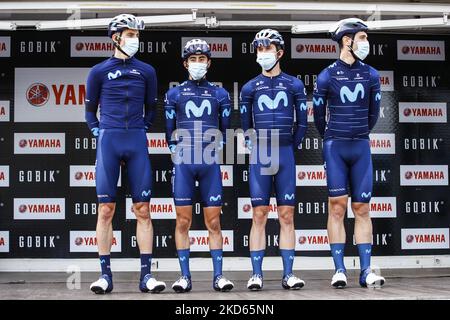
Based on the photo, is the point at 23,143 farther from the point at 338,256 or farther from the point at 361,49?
the point at 361,49

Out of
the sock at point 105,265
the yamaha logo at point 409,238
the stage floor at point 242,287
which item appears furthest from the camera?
the yamaha logo at point 409,238

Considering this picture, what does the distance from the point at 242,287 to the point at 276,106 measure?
1518mm

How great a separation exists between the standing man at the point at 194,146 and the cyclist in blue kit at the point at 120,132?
266mm

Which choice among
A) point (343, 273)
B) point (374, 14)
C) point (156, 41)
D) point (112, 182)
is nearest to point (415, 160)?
point (374, 14)

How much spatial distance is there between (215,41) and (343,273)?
119 inches

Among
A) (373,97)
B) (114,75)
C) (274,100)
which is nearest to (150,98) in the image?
(114,75)

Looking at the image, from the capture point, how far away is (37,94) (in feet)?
26.3

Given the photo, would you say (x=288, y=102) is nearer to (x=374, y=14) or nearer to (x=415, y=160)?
(x=374, y=14)

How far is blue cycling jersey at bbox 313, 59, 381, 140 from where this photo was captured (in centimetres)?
637

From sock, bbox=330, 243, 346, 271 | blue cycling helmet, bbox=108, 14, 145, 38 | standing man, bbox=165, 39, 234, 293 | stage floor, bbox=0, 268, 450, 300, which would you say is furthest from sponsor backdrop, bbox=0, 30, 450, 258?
blue cycling helmet, bbox=108, 14, 145, 38

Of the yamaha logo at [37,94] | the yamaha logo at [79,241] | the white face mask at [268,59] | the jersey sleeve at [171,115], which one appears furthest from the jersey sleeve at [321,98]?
the yamaha logo at [37,94]

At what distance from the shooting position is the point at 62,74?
26.4ft

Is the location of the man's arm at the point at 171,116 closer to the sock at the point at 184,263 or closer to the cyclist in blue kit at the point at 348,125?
the sock at the point at 184,263

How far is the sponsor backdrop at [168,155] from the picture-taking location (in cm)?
796
